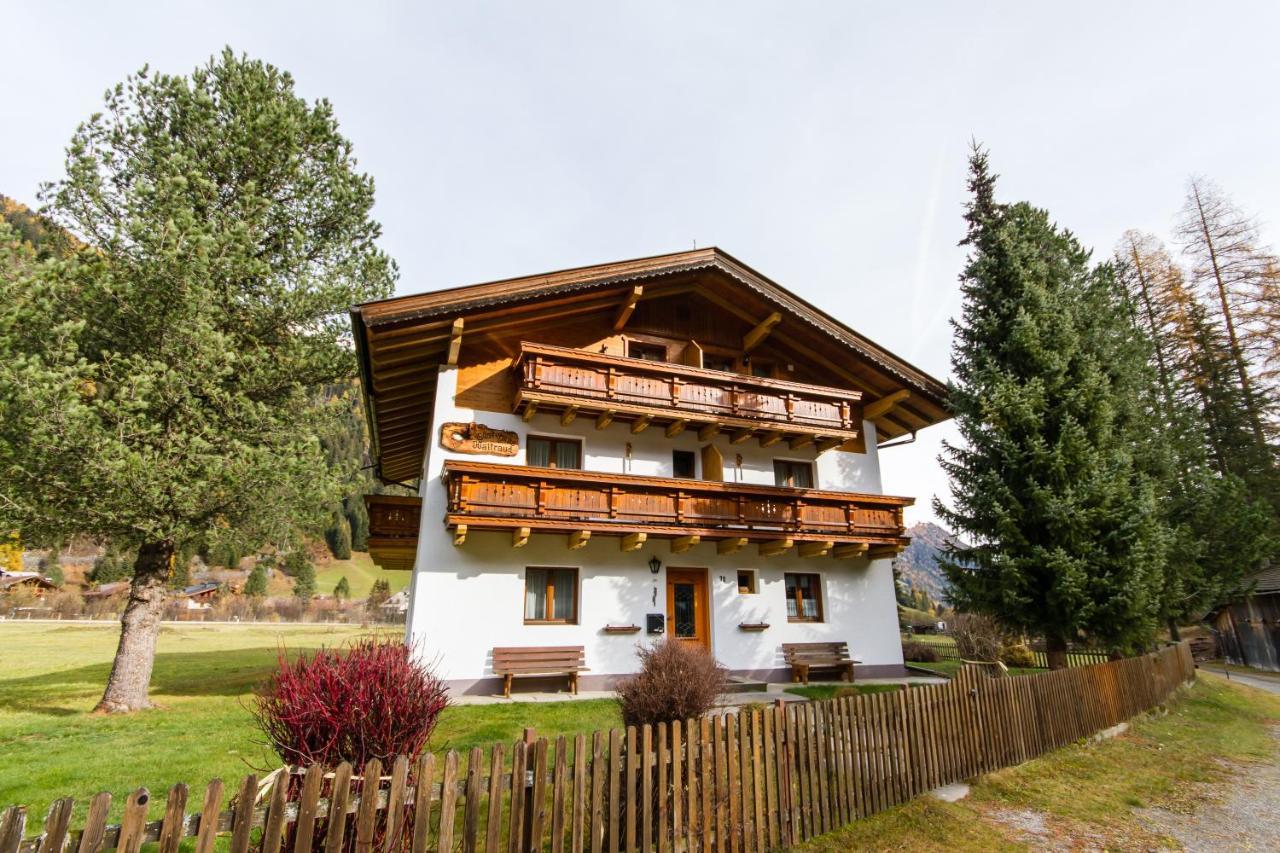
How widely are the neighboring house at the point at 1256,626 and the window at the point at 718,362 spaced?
88.3ft

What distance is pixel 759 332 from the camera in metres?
18.9

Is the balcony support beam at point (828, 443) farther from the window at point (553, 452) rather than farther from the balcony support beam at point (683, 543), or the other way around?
the window at point (553, 452)

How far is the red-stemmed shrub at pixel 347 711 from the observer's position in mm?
4789

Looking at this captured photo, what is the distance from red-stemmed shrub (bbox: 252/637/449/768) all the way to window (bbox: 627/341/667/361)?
13.8 metres

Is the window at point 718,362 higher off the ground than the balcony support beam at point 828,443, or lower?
higher

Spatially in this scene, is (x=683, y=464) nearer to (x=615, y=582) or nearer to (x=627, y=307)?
(x=615, y=582)

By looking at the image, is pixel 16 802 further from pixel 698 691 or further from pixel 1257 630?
pixel 1257 630

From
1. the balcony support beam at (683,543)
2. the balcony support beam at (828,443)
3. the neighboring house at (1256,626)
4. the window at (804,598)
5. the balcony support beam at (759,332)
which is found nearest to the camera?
the balcony support beam at (683,543)

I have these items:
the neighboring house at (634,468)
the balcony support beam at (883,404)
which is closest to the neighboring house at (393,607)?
the neighboring house at (634,468)

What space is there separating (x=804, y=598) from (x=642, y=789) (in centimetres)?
1337

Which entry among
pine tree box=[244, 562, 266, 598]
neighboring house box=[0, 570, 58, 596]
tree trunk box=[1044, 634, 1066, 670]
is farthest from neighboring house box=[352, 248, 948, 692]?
neighboring house box=[0, 570, 58, 596]

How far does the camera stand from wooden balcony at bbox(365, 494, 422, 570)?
16.9 metres

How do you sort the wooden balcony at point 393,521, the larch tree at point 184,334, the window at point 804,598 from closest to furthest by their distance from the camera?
1. the larch tree at point 184,334
2. the wooden balcony at point 393,521
3. the window at point 804,598

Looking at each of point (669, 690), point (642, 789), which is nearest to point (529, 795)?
point (642, 789)
